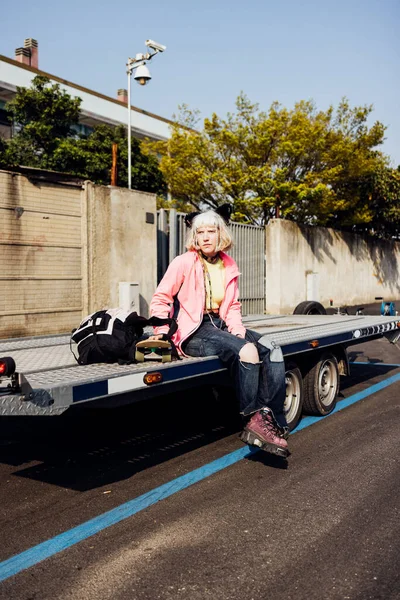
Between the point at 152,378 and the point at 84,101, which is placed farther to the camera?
the point at 84,101

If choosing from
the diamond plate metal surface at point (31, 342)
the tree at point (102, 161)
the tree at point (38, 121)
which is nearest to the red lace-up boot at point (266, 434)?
the diamond plate metal surface at point (31, 342)

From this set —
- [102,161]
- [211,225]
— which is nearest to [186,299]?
[211,225]

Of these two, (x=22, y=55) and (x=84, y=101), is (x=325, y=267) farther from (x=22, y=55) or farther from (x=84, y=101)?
(x=22, y=55)

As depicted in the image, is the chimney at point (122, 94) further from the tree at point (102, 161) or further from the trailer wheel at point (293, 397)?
the trailer wheel at point (293, 397)

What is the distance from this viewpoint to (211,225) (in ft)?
17.6

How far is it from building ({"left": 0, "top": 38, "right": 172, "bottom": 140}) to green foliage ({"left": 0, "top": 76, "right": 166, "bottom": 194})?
10.8 m

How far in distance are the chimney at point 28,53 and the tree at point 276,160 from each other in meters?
25.1

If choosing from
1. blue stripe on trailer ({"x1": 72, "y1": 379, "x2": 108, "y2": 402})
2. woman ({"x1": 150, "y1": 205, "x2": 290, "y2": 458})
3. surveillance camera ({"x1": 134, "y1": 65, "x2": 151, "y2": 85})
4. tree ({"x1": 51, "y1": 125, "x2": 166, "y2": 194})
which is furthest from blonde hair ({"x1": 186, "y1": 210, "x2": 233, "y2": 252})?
tree ({"x1": 51, "y1": 125, "x2": 166, "y2": 194})

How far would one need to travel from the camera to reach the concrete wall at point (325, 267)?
62.9 ft

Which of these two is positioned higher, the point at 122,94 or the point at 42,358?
the point at 122,94

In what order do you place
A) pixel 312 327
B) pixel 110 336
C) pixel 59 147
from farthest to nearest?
1. pixel 59 147
2. pixel 312 327
3. pixel 110 336

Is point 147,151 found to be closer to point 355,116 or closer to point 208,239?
point 355,116

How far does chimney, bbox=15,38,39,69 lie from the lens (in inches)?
1722

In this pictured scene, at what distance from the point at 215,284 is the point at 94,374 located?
1.74 metres
